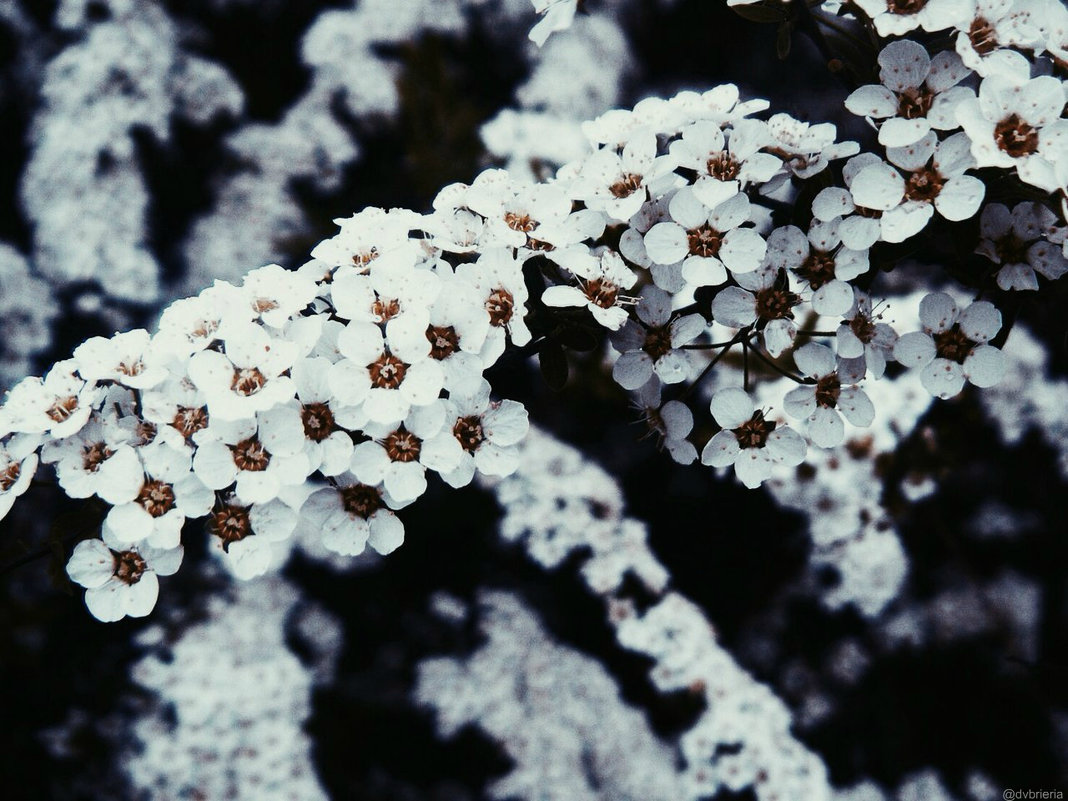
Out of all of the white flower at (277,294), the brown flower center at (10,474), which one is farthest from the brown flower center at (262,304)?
the brown flower center at (10,474)

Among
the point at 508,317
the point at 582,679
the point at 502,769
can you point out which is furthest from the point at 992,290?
the point at 502,769

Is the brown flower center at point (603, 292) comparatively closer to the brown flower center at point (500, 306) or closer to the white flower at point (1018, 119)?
the brown flower center at point (500, 306)

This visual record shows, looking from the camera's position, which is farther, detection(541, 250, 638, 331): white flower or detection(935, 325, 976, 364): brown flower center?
detection(935, 325, 976, 364): brown flower center

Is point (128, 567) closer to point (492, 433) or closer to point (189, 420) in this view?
point (189, 420)

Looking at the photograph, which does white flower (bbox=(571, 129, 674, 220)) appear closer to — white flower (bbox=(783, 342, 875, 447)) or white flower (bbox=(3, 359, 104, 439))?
white flower (bbox=(783, 342, 875, 447))

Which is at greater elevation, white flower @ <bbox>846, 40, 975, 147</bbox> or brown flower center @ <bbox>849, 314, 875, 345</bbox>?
white flower @ <bbox>846, 40, 975, 147</bbox>

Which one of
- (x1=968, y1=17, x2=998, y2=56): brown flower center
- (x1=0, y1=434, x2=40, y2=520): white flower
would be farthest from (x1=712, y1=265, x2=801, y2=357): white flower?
(x1=0, y1=434, x2=40, y2=520): white flower

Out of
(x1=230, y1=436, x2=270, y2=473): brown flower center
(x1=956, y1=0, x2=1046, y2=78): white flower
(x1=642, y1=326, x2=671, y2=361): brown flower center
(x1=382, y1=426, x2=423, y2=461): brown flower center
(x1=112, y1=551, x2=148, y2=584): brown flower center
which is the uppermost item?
(x1=956, y1=0, x2=1046, y2=78): white flower
